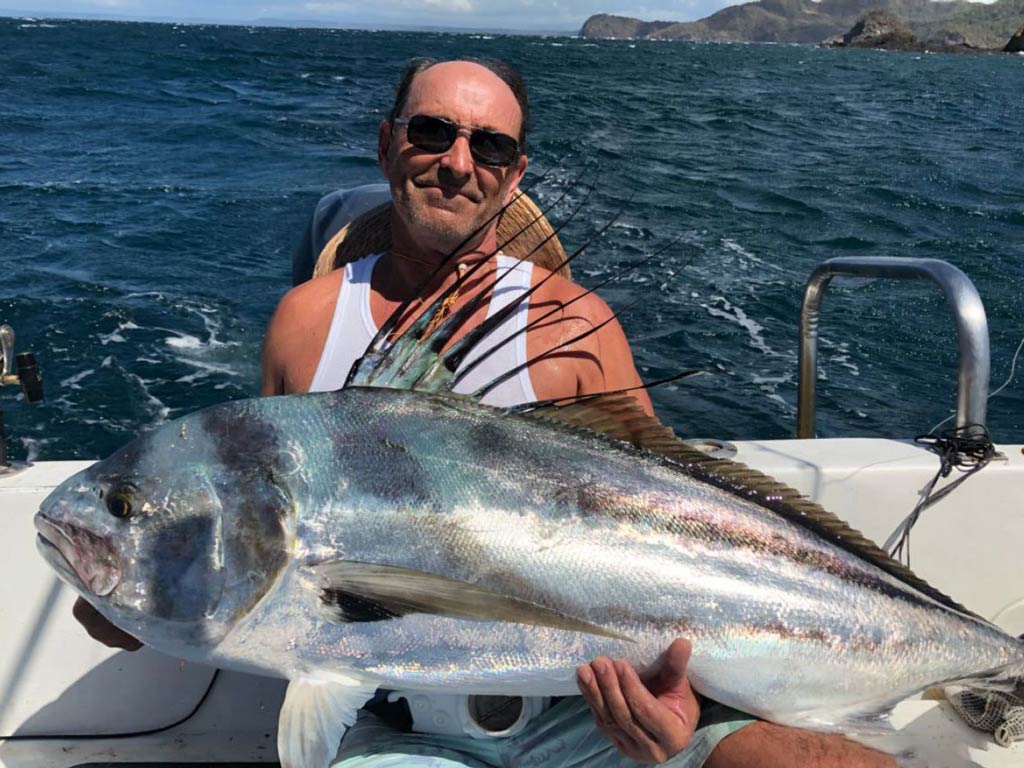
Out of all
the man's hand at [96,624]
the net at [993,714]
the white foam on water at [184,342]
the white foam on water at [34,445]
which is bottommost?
the white foam on water at [34,445]

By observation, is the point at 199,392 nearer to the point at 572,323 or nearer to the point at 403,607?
the point at 572,323

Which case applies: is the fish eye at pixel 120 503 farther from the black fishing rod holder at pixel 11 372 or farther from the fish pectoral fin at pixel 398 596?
the black fishing rod holder at pixel 11 372

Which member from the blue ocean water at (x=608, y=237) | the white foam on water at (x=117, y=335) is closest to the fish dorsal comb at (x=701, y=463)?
the blue ocean water at (x=608, y=237)

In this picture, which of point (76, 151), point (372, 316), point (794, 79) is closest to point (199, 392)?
point (372, 316)

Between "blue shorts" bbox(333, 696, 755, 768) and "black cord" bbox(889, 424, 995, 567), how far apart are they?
108 centimetres

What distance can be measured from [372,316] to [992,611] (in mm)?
2056

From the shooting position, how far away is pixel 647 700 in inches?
65.3

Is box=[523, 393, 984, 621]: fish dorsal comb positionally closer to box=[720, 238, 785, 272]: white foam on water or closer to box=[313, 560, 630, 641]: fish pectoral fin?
box=[313, 560, 630, 641]: fish pectoral fin

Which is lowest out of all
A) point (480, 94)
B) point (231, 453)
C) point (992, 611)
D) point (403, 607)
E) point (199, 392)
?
point (199, 392)

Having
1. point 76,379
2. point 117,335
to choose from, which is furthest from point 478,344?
point 117,335

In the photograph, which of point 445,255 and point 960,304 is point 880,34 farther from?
point 445,255

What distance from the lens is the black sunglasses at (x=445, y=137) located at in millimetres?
2289

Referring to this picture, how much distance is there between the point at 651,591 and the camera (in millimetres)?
1661

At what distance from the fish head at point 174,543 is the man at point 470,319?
1.42 ft
